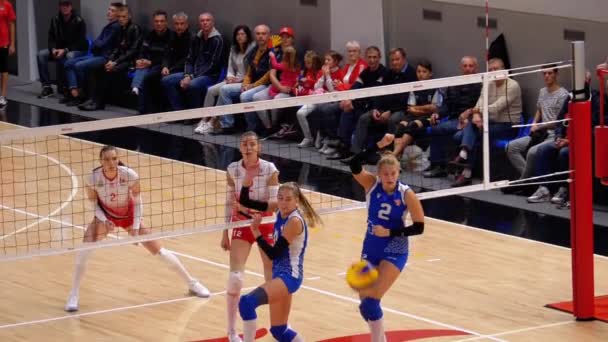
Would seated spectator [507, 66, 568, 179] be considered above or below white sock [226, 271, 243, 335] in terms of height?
above

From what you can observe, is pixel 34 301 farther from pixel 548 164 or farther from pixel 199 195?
pixel 548 164

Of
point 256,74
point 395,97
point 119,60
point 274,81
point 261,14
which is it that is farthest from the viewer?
point 119,60

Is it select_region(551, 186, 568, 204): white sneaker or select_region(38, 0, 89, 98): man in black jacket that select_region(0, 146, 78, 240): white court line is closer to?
select_region(38, 0, 89, 98): man in black jacket

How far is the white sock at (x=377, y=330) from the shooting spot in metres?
11.4

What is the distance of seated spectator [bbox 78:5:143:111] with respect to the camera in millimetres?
24453

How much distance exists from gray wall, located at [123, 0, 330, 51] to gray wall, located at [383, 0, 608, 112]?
173 centimetres

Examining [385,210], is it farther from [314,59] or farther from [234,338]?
[314,59]

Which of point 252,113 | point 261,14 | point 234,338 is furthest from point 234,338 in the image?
point 261,14

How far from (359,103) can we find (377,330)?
8.81m

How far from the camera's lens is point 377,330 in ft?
37.6

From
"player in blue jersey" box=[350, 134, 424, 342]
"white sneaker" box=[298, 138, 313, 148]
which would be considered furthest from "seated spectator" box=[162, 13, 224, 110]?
"player in blue jersey" box=[350, 134, 424, 342]

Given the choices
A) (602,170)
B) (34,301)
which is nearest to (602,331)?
(602,170)

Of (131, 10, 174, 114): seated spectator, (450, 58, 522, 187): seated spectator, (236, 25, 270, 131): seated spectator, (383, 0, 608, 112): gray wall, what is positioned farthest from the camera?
(131, 10, 174, 114): seated spectator

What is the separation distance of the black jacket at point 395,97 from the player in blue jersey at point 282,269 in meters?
7.99
